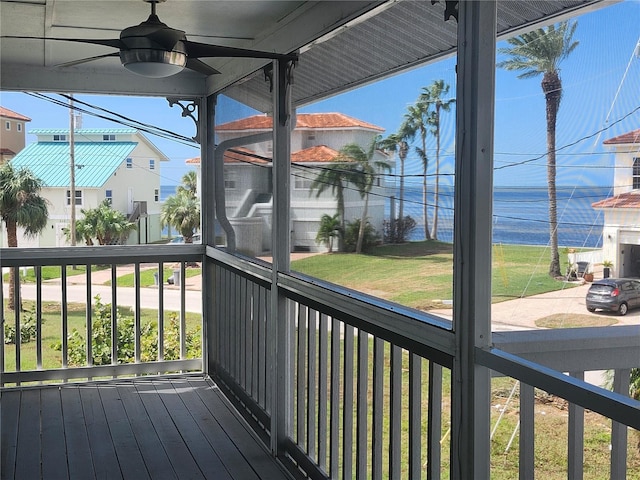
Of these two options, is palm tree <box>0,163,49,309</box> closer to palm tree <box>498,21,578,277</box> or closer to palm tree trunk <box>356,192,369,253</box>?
palm tree trunk <box>356,192,369,253</box>

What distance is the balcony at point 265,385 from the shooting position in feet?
6.78

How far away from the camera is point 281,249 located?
401 centimetres

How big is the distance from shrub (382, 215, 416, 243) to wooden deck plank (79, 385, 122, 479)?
6.86 ft

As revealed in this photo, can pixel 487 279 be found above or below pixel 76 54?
below

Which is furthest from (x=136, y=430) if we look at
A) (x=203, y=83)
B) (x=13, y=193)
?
(x=203, y=83)

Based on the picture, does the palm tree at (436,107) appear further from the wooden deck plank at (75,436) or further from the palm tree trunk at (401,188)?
the wooden deck plank at (75,436)

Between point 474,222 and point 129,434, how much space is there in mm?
3164

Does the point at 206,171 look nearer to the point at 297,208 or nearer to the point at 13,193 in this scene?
the point at 13,193

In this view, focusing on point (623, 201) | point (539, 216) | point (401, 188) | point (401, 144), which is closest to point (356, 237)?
point (401, 188)

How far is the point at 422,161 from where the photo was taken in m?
2.58

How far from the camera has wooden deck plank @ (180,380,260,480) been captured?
394 centimetres

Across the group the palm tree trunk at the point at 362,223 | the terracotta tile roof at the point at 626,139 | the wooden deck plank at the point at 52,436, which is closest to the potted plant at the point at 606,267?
the terracotta tile roof at the point at 626,139

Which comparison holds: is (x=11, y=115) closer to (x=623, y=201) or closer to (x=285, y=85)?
(x=285, y=85)

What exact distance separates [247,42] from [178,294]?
2.74m
